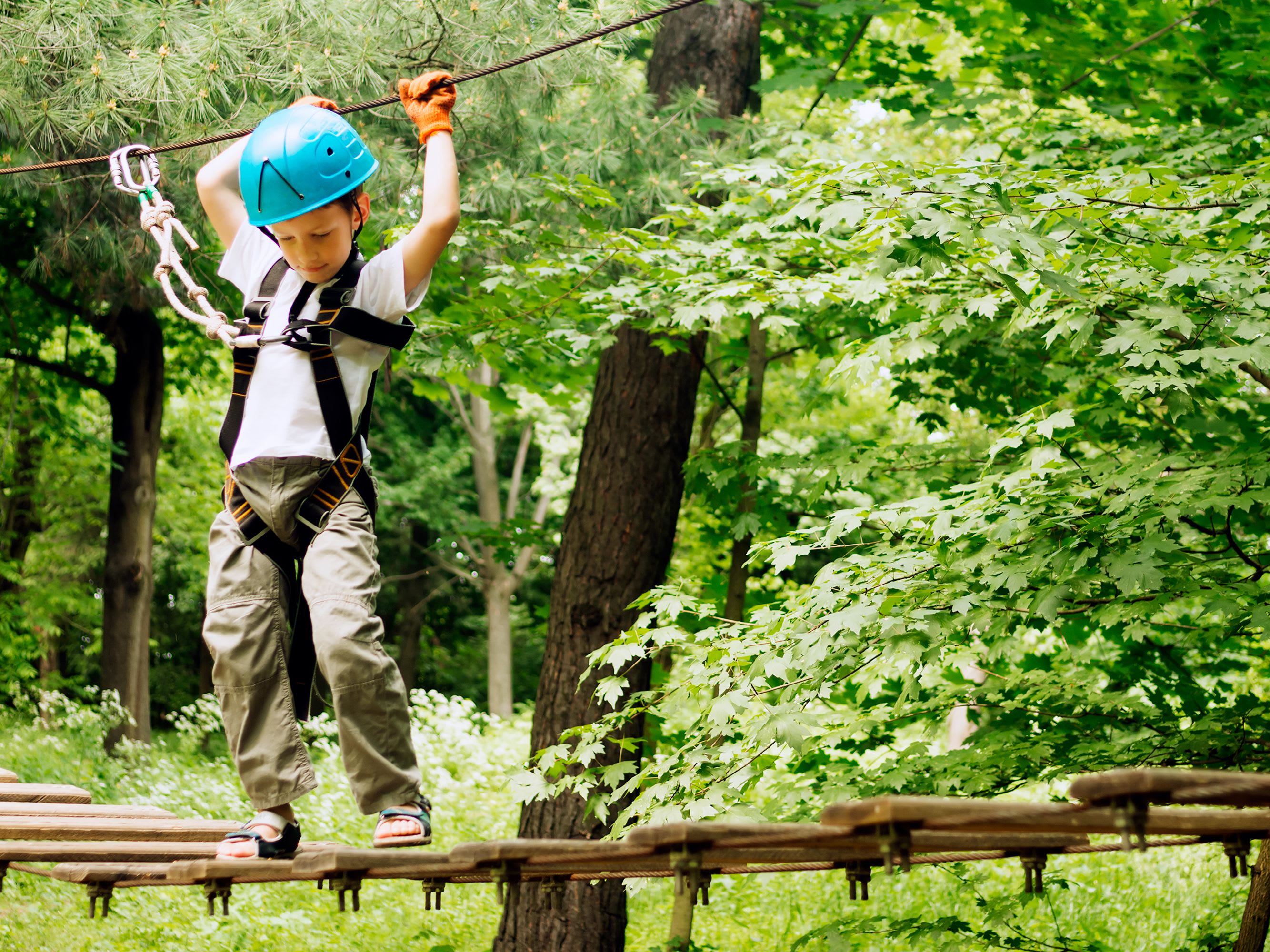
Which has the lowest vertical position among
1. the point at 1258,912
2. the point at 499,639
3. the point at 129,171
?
the point at 1258,912

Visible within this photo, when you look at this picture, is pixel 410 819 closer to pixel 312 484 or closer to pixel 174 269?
pixel 312 484

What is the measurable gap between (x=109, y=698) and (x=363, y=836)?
2.83 metres

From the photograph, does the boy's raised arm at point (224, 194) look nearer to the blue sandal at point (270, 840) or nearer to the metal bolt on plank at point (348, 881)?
the blue sandal at point (270, 840)

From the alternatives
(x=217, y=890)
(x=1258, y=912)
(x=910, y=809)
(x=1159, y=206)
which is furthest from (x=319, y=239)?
(x=1258, y=912)

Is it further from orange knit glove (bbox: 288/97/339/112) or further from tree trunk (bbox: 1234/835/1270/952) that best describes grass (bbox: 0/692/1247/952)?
orange knit glove (bbox: 288/97/339/112)

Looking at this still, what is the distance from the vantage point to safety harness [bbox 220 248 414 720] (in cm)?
264

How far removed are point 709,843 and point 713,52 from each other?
503 centimetres

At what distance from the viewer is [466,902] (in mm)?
7820

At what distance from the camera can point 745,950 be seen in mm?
6891

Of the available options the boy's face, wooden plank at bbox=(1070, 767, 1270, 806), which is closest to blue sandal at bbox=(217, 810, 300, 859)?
the boy's face

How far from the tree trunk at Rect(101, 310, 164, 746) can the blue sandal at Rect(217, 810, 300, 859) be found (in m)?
7.76

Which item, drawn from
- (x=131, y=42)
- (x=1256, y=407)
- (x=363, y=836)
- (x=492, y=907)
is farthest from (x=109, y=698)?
(x=1256, y=407)

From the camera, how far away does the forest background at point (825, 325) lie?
3.20 metres

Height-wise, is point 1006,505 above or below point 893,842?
above
